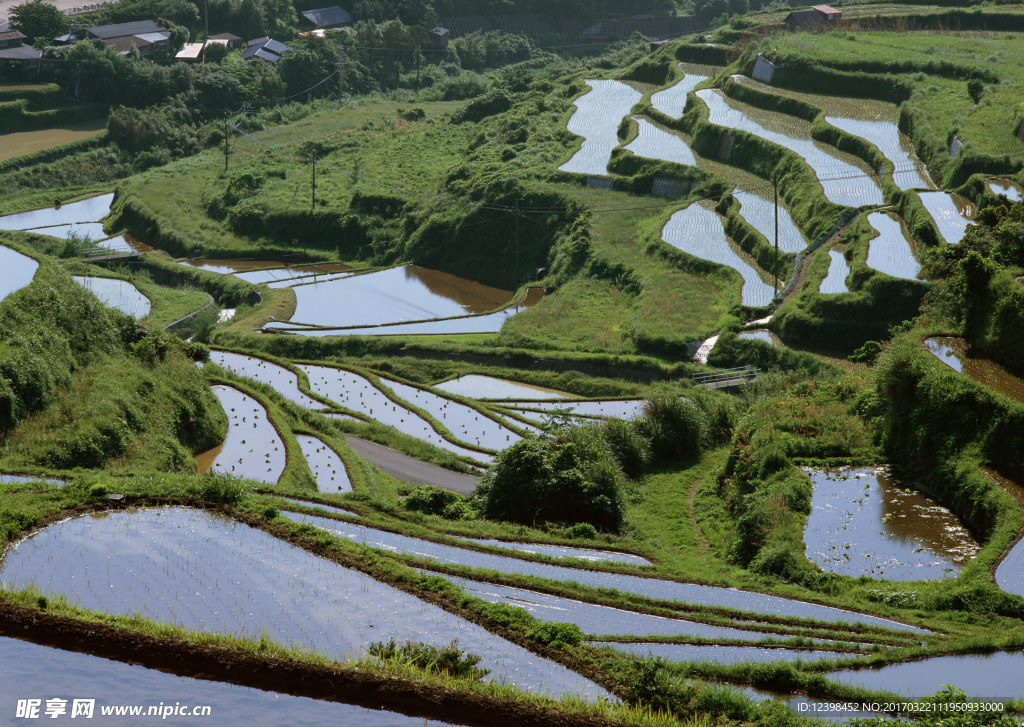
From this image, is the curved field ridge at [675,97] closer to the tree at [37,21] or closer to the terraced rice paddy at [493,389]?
the terraced rice paddy at [493,389]

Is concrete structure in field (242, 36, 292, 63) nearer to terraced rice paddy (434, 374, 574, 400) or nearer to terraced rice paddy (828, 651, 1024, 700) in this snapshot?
terraced rice paddy (434, 374, 574, 400)

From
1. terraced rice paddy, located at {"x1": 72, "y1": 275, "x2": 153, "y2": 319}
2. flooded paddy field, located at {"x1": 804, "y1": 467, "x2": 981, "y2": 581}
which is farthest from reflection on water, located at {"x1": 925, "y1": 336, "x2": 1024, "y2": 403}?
terraced rice paddy, located at {"x1": 72, "y1": 275, "x2": 153, "y2": 319}

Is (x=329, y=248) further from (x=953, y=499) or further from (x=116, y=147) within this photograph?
(x=953, y=499)

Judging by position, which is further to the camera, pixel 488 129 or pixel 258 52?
pixel 258 52

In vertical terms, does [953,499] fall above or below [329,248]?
above

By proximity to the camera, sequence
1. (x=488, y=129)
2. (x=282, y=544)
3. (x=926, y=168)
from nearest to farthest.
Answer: (x=282, y=544) → (x=926, y=168) → (x=488, y=129)

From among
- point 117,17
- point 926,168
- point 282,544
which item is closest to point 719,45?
point 926,168

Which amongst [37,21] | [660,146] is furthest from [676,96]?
[37,21]

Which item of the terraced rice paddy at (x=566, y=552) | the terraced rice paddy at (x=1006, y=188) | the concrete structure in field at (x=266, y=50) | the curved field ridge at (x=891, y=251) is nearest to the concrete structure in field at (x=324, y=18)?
the concrete structure in field at (x=266, y=50)
